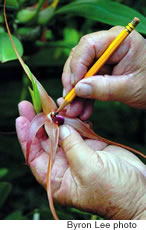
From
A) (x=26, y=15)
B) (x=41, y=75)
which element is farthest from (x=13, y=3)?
(x=41, y=75)

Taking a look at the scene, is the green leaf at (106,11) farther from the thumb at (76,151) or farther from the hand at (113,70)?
the thumb at (76,151)

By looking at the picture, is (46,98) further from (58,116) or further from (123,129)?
(123,129)

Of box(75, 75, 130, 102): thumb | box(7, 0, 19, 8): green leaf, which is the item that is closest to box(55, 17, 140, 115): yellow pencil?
box(75, 75, 130, 102): thumb

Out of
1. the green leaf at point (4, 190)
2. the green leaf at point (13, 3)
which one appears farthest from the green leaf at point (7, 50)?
the green leaf at point (4, 190)

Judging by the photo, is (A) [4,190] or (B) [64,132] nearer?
(B) [64,132]

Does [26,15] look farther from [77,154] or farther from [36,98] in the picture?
[77,154]
